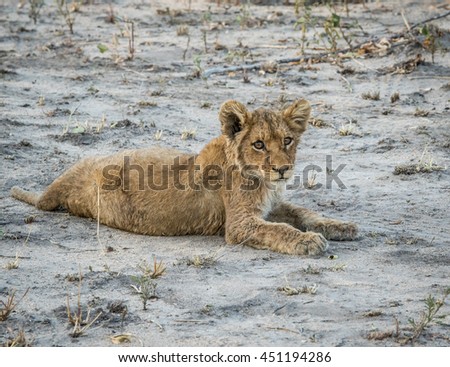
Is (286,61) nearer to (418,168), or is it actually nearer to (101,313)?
(418,168)

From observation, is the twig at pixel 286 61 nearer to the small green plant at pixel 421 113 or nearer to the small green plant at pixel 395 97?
the small green plant at pixel 395 97

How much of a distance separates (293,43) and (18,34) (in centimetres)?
457

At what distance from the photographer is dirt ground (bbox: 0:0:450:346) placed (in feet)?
17.8

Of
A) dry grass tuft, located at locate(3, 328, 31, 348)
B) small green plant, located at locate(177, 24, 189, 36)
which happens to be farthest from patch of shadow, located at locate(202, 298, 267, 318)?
small green plant, located at locate(177, 24, 189, 36)

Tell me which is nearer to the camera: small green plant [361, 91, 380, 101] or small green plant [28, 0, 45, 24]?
small green plant [361, 91, 380, 101]

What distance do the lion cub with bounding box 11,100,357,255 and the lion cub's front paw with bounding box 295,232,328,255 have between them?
0.62 ft

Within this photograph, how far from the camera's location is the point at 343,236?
7.21 m

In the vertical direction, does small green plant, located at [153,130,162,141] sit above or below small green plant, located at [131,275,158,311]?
above

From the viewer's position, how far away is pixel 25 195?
8172 millimetres

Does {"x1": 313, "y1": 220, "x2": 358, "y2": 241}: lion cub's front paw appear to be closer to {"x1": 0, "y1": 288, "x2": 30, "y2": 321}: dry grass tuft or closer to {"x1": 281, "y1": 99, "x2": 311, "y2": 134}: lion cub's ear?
{"x1": 281, "y1": 99, "x2": 311, "y2": 134}: lion cub's ear

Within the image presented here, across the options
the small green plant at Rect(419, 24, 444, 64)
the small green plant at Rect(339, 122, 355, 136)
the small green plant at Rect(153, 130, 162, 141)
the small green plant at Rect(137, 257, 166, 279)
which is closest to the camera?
the small green plant at Rect(137, 257, 166, 279)

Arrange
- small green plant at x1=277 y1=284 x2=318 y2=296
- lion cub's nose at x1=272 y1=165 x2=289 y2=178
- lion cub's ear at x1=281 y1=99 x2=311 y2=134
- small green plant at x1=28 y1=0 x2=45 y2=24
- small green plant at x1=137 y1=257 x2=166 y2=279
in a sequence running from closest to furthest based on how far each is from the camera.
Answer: small green plant at x1=277 y1=284 x2=318 y2=296 < small green plant at x1=137 y1=257 x2=166 y2=279 < lion cub's nose at x1=272 y1=165 x2=289 y2=178 < lion cub's ear at x1=281 y1=99 x2=311 y2=134 < small green plant at x1=28 y1=0 x2=45 y2=24

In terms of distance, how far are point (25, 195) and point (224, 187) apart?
6.49 feet

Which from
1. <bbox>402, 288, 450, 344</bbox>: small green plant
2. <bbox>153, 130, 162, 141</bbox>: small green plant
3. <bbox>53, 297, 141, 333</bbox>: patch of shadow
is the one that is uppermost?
<bbox>153, 130, 162, 141</bbox>: small green plant
